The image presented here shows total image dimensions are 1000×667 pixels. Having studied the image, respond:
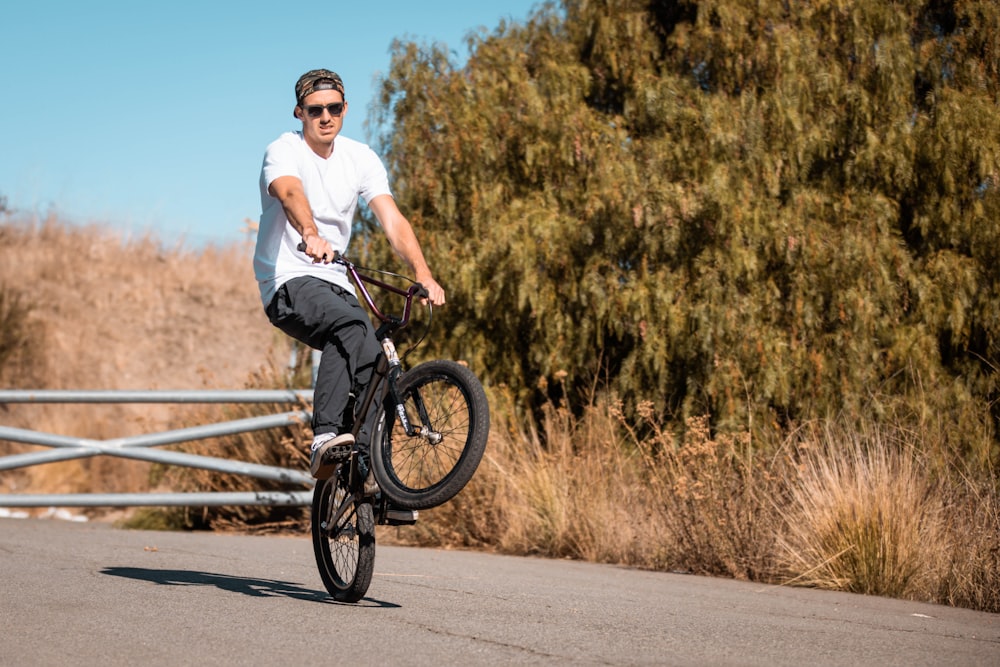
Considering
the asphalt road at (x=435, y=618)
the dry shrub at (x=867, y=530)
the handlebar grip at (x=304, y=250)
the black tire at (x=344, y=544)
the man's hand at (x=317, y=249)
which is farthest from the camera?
the dry shrub at (x=867, y=530)

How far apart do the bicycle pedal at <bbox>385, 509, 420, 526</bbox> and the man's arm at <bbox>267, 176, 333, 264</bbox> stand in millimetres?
1203

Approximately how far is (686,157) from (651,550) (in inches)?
218

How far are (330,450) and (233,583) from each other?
143 centimetres

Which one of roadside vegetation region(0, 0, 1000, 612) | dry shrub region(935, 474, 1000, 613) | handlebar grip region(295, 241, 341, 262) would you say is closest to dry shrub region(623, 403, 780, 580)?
dry shrub region(935, 474, 1000, 613)

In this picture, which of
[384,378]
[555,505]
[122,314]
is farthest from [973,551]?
[122,314]

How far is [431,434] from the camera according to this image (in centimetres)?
580

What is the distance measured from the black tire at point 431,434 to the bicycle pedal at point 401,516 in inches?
1.7

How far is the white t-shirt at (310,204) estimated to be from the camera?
20.1 ft

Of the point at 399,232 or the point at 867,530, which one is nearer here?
the point at 399,232

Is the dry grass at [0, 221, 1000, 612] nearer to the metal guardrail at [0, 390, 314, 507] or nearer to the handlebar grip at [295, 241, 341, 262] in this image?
the metal guardrail at [0, 390, 314, 507]

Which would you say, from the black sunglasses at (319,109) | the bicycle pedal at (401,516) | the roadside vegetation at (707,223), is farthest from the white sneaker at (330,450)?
the roadside vegetation at (707,223)

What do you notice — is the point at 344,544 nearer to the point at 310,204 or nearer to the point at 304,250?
the point at 304,250

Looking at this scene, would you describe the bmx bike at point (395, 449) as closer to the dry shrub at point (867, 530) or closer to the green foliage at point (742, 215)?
the dry shrub at point (867, 530)

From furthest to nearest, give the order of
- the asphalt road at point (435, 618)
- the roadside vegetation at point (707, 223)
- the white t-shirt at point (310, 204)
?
1. the roadside vegetation at point (707, 223)
2. the white t-shirt at point (310, 204)
3. the asphalt road at point (435, 618)
